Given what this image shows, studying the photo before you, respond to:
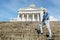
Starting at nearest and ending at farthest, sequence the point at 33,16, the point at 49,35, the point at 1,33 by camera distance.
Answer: the point at 49,35 → the point at 1,33 → the point at 33,16

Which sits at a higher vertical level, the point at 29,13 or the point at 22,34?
the point at 29,13

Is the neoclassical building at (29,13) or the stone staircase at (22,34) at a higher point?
the neoclassical building at (29,13)

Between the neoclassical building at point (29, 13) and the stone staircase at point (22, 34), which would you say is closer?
the stone staircase at point (22, 34)

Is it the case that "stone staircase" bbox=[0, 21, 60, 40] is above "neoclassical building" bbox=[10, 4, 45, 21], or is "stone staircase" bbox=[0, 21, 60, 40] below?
below

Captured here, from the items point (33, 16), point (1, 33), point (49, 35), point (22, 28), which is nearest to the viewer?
point (49, 35)

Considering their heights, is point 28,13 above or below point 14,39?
above

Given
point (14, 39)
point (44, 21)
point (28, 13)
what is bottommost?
point (14, 39)

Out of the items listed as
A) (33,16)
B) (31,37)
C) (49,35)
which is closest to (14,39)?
(31,37)

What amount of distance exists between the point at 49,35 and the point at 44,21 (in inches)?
54.7

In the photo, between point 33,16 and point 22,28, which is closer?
point 22,28

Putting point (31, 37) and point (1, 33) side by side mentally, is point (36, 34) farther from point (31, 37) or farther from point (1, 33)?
point (1, 33)

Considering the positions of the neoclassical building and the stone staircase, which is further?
the neoclassical building

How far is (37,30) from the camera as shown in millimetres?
19281

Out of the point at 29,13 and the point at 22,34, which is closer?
the point at 22,34
